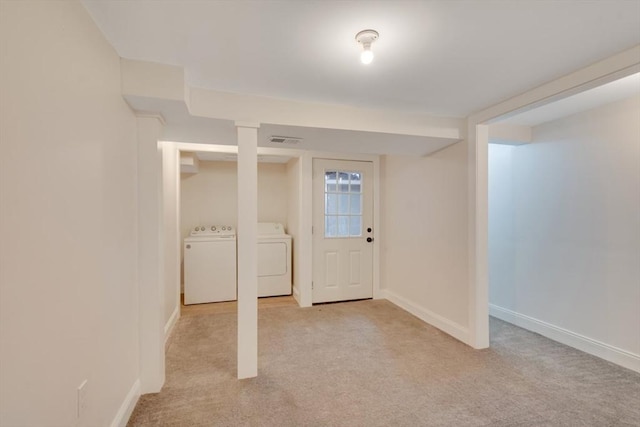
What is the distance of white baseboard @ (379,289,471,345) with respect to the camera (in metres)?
2.72

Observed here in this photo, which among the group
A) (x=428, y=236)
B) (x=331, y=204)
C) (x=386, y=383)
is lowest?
(x=386, y=383)

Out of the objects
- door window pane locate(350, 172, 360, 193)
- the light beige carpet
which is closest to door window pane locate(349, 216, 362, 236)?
door window pane locate(350, 172, 360, 193)

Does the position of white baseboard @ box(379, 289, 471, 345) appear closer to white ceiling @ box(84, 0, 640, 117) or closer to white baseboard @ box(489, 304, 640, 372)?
white baseboard @ box(489, 304, 640, 372)

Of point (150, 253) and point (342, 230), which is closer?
point (150, 253)

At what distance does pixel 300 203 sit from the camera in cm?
380

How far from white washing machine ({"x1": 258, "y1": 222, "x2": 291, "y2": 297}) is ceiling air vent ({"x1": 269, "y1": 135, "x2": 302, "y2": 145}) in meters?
1.86

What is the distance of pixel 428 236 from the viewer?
323 cm

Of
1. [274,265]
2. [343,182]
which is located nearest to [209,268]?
[274,265]

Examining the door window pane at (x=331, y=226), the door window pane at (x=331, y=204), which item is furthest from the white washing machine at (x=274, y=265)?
the door window pane at (x=331, y=204)

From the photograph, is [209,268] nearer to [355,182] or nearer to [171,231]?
[171,231]

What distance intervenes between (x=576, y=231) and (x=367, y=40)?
8.67 feet

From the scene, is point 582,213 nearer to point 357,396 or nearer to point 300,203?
point 357,396

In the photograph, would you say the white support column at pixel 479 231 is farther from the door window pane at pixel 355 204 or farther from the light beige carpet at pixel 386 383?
the door window pane at pixel 355 204

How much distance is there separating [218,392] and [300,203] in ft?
7.63
